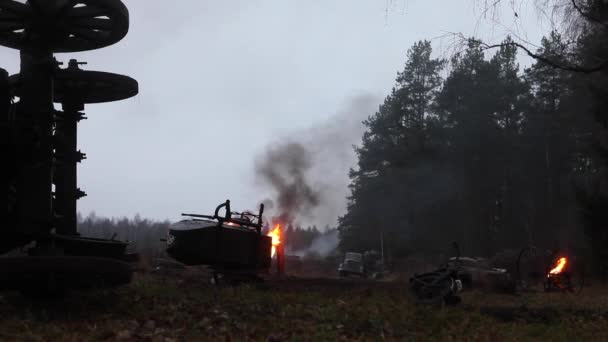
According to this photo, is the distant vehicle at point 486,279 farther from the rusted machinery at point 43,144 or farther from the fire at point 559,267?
the rusted machinery at point 43,144

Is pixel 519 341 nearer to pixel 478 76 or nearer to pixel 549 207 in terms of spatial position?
pixel 549 207

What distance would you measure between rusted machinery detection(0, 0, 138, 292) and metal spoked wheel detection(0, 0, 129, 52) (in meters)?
0.02

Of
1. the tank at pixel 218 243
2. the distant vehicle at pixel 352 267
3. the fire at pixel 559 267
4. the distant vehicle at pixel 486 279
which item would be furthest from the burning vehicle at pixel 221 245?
the distant vehicle at pixel 352 267

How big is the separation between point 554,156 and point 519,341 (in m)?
37.6

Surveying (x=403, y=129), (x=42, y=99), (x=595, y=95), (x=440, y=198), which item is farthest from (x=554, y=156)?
(x=42, y=99)

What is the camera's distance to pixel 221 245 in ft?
48.3

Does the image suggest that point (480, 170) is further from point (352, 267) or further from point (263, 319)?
point (263, 319)

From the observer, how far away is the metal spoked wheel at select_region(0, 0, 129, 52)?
35.2 feet

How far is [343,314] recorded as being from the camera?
9.37m

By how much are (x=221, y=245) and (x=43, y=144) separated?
18.6 ft

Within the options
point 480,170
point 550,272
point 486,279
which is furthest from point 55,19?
point 480,170

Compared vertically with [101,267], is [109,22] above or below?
above

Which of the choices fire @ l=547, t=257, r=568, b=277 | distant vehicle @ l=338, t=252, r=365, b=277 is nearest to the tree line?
distant vehicle @ l=338, t=252, r=365, b=277

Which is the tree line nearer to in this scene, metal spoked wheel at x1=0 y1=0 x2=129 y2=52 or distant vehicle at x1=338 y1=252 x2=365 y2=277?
distant vehicle at x1=338 y1=252 x2=365 y2=277
